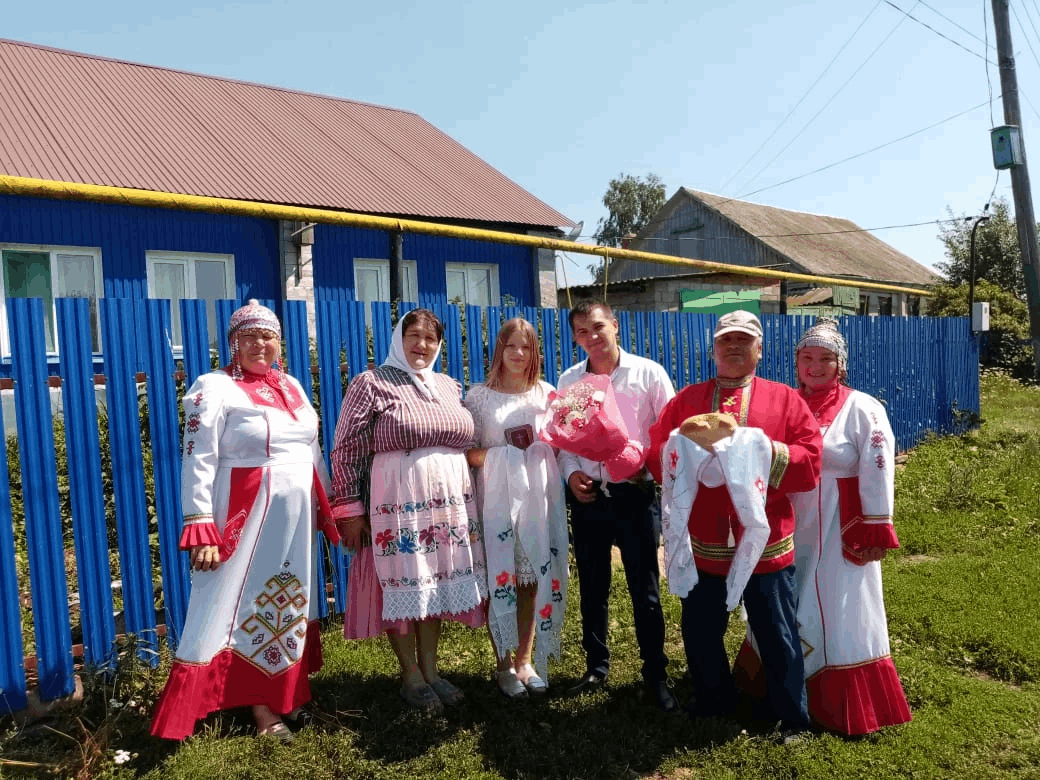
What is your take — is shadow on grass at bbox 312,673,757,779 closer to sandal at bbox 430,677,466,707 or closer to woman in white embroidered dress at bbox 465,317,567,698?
sandal at bbox 430,677,466,707

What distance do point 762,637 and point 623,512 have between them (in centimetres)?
73

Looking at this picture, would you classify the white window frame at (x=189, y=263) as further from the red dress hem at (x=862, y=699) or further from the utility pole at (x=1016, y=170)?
the utility pole at (x=1016, y=170)

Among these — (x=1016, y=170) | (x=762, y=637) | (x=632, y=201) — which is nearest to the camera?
Result: (x=762, y=637)

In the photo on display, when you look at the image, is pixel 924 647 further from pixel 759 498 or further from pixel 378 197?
pixel 378 197

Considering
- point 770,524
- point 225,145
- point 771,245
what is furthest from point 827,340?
point 771,245

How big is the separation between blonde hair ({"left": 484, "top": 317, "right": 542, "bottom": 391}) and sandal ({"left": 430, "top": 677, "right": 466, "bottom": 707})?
4.26 ft

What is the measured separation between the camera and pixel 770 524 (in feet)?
9.61

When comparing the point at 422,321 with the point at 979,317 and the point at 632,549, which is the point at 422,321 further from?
the point at 979,317

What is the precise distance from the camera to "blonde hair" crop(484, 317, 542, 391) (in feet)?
10.8

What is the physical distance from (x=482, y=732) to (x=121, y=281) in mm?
9408

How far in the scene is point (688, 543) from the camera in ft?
9.61

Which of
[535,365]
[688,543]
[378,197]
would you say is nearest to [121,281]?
[378,197]

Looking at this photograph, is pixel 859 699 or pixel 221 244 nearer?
pixel 859 699

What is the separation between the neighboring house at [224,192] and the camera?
10.2m
